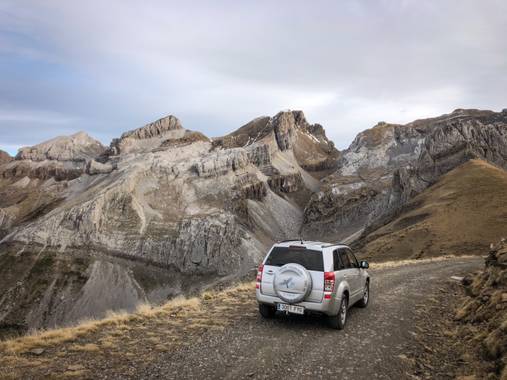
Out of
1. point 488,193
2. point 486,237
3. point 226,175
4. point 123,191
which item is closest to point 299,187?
point 226,175

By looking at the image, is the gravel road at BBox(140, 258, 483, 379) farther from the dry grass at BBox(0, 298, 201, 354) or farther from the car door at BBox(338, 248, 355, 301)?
the dry grass at BBox(0, 298, 201, 354)

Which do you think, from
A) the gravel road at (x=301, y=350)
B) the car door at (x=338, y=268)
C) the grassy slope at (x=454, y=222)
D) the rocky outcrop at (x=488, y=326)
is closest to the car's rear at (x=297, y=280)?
the car door at (x=338, y=268)

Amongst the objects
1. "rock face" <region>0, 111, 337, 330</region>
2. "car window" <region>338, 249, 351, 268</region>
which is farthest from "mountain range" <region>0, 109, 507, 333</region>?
"car window" <region>338, 249, 351, 268</region>

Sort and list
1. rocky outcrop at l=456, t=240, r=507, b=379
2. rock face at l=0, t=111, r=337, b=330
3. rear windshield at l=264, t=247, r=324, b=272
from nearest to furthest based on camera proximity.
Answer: rocky outcrop at l=456, t=240, r=507, b=379
rear windshield at l=264, t=247, r=324, b=272
rock face at l=0, t=111, r=337, b=330

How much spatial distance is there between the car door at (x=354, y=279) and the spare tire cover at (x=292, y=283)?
6.88ft

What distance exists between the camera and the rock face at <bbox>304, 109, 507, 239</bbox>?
100m

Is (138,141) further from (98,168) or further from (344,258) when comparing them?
(344,258)

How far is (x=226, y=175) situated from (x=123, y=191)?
39.8 m

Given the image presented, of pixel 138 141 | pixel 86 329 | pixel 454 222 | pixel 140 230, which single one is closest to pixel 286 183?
pixel 138 141

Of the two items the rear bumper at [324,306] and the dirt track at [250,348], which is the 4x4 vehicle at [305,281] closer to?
the rear bumper at [324,306]

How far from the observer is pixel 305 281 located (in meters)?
11.3

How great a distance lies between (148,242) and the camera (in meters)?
119

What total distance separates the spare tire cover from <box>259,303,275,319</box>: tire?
1.26m

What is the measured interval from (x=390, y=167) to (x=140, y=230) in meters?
106
